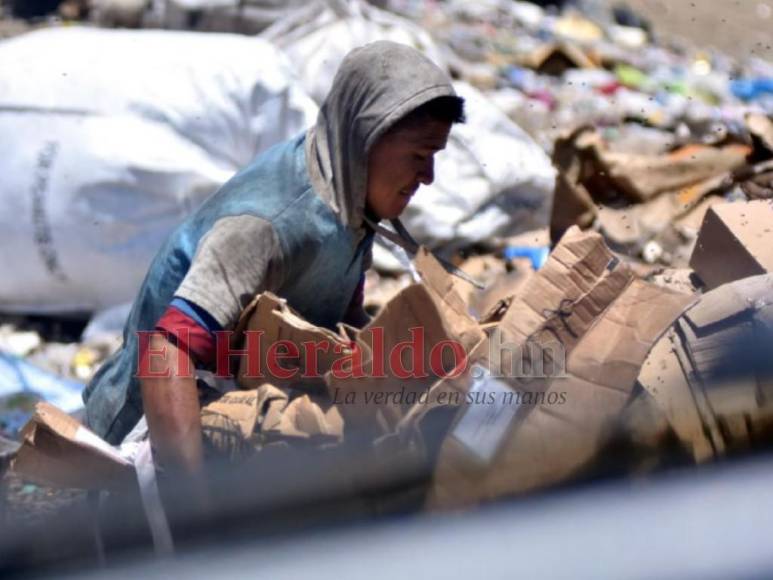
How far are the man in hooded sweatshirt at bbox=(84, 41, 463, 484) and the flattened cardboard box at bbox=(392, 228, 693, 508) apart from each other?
1.20ft

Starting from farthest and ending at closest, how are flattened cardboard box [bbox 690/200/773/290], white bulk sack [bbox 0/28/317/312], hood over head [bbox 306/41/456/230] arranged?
white bulk sack [bbox 0/28/317/312], flattened cardboard box [bbox 690/200/773/290], hood over head [bbox 306/41/456/230]

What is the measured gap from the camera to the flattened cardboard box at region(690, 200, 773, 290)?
2.30 m

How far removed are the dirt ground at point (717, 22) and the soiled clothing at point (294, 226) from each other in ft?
18.7

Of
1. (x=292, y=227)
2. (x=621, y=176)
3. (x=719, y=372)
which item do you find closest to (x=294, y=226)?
(x=292, y=227)

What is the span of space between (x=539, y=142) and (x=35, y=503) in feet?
10.4

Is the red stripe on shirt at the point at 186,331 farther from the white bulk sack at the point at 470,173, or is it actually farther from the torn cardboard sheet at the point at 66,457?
the white bulk sack at the point at 470,173

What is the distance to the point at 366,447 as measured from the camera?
5.91ft

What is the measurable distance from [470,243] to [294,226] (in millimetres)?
2094

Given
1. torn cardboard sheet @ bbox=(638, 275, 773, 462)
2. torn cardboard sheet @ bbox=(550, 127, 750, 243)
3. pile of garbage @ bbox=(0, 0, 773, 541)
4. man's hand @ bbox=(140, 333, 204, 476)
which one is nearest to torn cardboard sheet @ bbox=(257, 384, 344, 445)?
pile of garbage @ bbox=(0, 0, 773, 541)

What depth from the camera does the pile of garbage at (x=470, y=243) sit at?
1776 mm

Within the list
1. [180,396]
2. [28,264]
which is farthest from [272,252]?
[28,264]

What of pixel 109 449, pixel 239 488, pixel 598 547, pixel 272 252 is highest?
pixel 598 547

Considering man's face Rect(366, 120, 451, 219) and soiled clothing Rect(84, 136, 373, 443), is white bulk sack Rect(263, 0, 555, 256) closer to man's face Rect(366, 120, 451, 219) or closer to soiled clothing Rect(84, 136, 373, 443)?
soiled clothing Rect(84, 136, 373, 443)

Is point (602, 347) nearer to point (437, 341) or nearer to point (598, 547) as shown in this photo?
point (437, 341)
